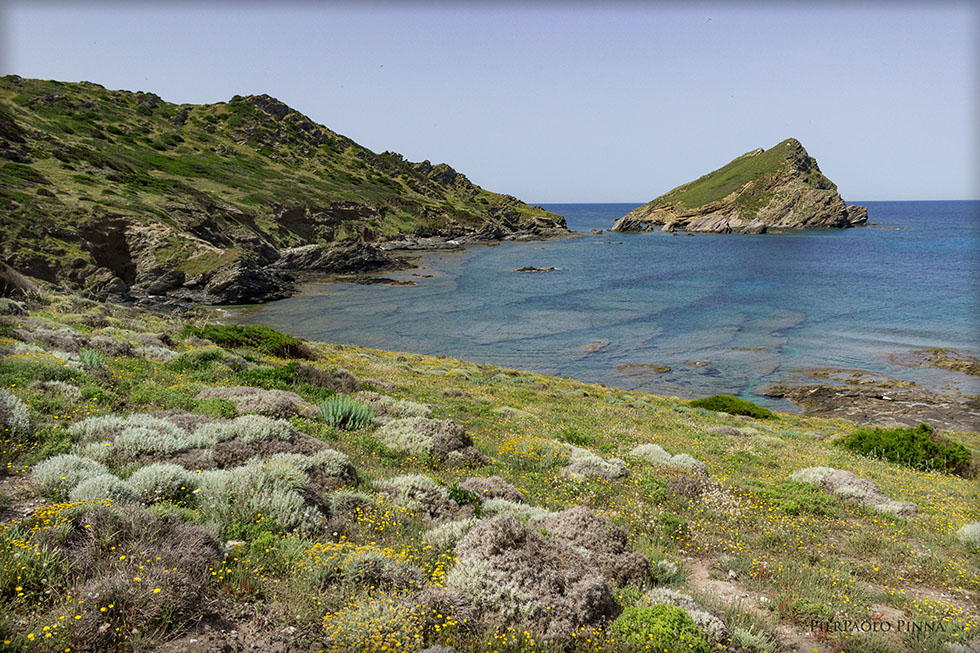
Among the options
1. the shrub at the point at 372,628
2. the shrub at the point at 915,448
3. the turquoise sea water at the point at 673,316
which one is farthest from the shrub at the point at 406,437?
the turquoise sea water at the point at 673,316

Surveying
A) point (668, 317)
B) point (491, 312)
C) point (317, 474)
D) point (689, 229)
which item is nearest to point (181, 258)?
point (491, 312)

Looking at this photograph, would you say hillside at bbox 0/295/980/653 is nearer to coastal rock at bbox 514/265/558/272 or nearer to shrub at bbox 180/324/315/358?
shrub at bbox 180/324/315/358

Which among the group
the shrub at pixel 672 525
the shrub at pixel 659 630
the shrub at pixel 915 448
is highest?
the shrub at pixel 659 630

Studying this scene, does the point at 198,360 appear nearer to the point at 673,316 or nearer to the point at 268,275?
the point at 673,316

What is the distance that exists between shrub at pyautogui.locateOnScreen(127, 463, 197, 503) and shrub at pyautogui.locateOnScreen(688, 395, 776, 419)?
85.6ft

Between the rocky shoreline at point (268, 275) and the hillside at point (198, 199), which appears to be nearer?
the hillside at point (198, 199)

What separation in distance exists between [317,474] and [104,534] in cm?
299

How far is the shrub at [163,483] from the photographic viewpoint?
599 cm

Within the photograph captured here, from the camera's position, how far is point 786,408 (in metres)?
31.0

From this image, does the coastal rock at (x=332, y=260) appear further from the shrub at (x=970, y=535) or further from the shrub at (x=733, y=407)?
the shrub at (x=970, y=535)

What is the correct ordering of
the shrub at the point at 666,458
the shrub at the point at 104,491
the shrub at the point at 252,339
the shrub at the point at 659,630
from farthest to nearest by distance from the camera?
the shrub at the point at 252,339
the shrub at the point at 666,458
the shrub at the point at 104,491
the shrub at the point at 659,630

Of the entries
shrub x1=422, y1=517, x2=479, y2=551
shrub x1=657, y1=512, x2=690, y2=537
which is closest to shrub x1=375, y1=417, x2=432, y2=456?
shrub x1=422, y1=517, x2=479, y2=551

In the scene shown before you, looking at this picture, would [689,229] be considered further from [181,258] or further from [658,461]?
[658,461]

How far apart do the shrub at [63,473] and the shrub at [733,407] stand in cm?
2692
